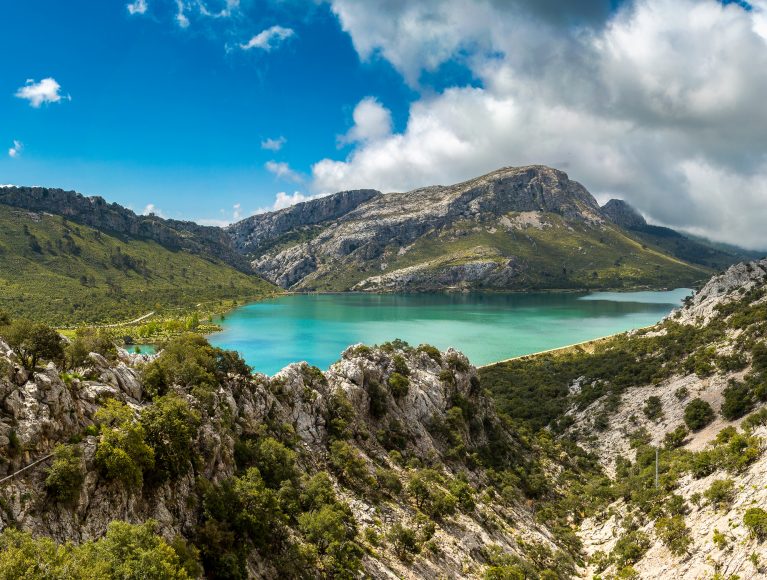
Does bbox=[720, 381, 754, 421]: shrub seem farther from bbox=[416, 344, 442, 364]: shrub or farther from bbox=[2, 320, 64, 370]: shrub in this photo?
bbox=[2, 320, 64, 370]: shrub

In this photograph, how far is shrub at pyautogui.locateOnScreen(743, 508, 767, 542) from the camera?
3291 cm

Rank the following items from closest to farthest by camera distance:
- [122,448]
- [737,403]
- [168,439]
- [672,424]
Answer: [122,448]
[168,439]
[737,403]
[672,424]

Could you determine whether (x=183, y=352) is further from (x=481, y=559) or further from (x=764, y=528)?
(x=764, y=528)

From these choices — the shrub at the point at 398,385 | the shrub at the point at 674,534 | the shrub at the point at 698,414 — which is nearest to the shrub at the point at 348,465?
the shrub at the point at 398,385

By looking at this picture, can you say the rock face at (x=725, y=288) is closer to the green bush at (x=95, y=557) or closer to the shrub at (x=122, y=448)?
the shrub at (x=122, y=448)

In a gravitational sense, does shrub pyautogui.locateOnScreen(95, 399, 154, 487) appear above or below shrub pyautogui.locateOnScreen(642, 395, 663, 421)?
above

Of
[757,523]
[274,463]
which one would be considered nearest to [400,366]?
[274,463]

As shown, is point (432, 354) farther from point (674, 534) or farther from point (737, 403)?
point (737, 403)

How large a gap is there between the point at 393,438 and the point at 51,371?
1741 inches

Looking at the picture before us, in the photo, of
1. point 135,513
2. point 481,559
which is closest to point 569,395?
point 481,559

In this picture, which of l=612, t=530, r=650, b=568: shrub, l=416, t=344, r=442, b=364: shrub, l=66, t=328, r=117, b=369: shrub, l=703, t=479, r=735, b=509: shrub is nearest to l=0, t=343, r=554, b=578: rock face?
l=416, t=344, r=442, b=364: shrub

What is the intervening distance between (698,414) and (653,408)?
33.8ft

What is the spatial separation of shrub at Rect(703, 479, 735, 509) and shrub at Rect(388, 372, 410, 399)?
37.4 meters

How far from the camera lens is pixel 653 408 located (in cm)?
8519
